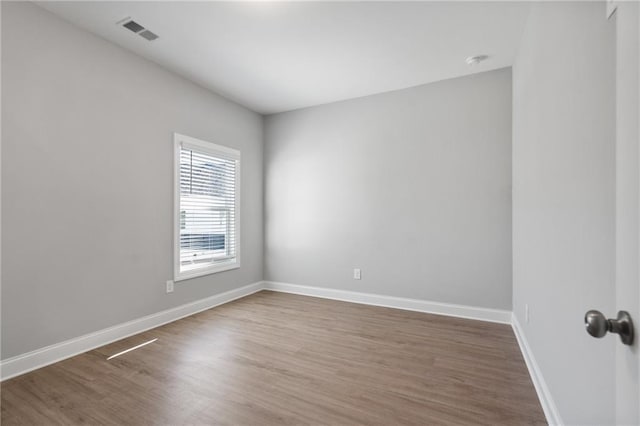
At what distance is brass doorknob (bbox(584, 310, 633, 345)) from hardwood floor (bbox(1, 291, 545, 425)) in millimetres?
1322

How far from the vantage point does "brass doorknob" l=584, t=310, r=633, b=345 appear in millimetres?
562

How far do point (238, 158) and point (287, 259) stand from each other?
1.61m

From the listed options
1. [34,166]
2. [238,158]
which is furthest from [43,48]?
[238,158]

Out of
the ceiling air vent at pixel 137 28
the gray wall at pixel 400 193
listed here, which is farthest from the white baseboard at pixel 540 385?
the ceiling air vent at pixel 137 28

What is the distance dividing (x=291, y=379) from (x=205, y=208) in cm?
234

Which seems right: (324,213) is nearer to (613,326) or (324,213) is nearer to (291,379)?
(291,379)

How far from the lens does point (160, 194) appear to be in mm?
3031

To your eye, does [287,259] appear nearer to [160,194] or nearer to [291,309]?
[291,309]

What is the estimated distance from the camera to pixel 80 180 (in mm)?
2395

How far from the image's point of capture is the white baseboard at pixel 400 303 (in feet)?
10.1

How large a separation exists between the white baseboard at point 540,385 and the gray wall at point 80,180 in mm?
3231

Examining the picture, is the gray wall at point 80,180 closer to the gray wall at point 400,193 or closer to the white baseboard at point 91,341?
the white baseboard at point 91,341

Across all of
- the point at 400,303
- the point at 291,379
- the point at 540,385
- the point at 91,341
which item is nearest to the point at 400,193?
the point at 400,303

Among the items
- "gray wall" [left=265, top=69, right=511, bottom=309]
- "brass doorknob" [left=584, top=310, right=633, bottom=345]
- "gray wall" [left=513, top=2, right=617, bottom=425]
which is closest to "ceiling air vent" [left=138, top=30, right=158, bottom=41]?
"gray wall" [left=265, top=69, right=511, bottom=309]
